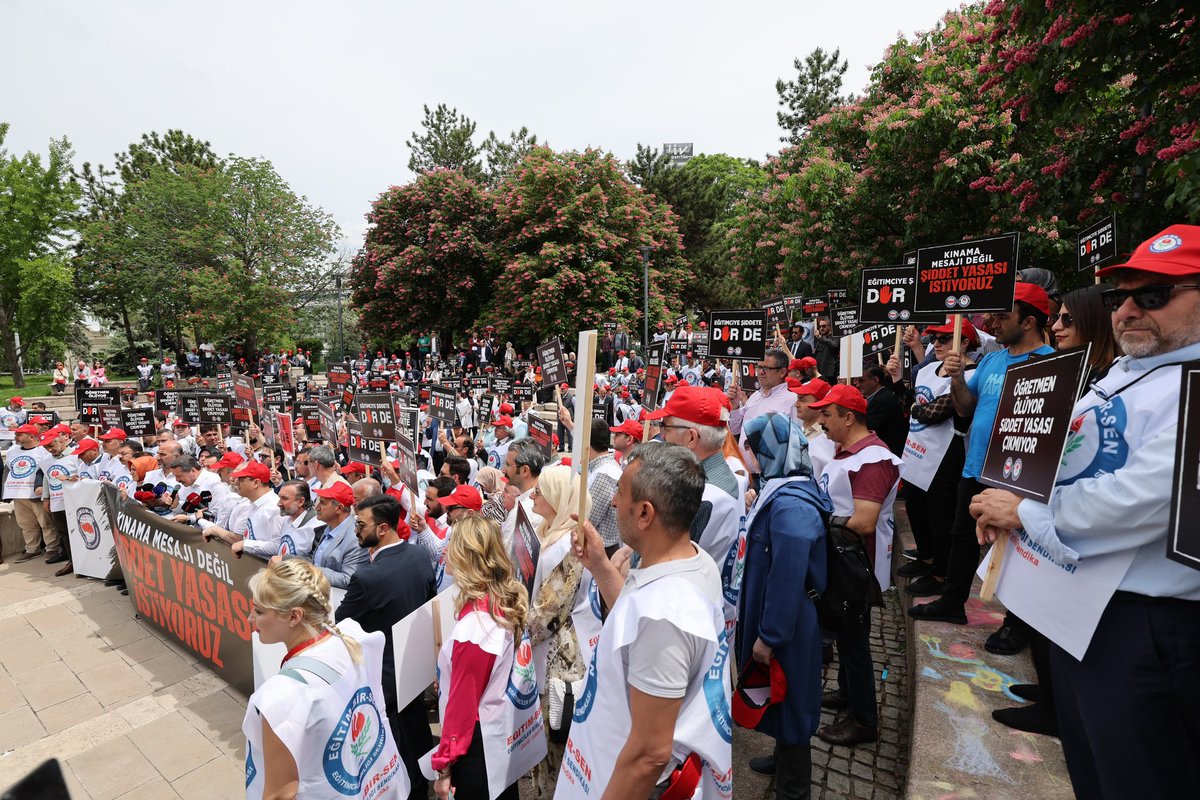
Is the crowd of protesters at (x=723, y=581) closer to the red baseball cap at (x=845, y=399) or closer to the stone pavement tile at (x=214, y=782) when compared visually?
the red baseball cap at (x=845, y=399)

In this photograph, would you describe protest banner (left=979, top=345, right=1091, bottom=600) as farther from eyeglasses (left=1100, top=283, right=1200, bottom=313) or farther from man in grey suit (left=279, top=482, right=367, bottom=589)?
man in grey suit (left=279, top=482, right=367, bottom=589)

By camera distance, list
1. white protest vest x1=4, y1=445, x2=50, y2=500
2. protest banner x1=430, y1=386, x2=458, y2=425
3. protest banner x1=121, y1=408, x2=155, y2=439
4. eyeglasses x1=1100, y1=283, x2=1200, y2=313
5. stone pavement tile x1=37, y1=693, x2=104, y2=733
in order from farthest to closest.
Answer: protest banner x1=430, y1=386, x2=458, y2=425 → protest banner x1=121, y1=408, x2=155, y2=439 → white protest vest x1=4, y1=445, x2=50, y2=500 → stone pavement tile x1=37, y1=693, x2=104, y2=733 → eyeglasses x1=1100, y1=283, x2=1200, y2=313

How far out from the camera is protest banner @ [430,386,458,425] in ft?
38.4

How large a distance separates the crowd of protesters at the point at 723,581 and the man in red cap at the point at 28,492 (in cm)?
641

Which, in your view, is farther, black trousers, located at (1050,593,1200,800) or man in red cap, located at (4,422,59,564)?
man in red cap, located at (4,422,59,564)

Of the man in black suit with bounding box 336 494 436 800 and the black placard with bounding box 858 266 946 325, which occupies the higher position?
the black placard with bounding box 858 266 946 325

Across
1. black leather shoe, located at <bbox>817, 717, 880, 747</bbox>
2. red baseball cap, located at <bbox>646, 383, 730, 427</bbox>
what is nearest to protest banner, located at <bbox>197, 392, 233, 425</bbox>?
red baseball cap, located at <bbox>646, 383, 730, 427</bbox>

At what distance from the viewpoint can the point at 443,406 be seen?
12023mm

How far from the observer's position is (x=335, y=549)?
16.1ft

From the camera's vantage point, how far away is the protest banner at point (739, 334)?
8.51 meters

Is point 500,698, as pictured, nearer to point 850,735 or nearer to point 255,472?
point 850,735

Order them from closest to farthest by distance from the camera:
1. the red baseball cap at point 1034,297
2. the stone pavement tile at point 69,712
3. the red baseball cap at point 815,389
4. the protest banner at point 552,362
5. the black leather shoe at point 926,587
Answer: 1. the red baseball cap at point 1034,297
2. the red baseball cap at point 815,389
3. the black leather shoe at point 926,587
4. the stone pavement tile at point 69,712
5. the protest banner at point 552,362

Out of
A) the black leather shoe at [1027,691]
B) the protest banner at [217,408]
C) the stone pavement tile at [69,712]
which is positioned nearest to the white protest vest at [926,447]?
the black leather shoe at [1027,691]

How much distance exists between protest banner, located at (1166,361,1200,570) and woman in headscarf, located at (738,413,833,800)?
1.52 m
